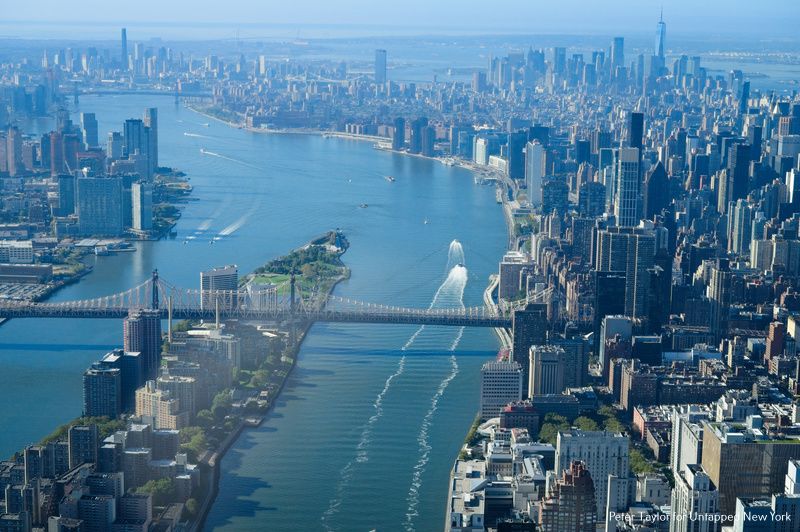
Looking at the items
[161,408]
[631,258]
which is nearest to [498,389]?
[161,408]

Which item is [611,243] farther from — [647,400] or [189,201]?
[189,201]

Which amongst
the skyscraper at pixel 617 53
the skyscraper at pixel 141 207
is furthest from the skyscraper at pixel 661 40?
the skyscraper at pixel 141 207

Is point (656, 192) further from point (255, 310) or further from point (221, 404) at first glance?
point (221, 404)

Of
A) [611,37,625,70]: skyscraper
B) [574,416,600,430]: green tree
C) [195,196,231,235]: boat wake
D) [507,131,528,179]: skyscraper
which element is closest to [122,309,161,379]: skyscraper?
[574,416,600,430]: green tree

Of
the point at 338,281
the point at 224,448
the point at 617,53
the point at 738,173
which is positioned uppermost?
the point at 617,53

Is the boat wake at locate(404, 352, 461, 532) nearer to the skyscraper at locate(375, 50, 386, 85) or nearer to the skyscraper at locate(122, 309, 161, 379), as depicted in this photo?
the skyscraper at locate(122, 309, 161, 379)


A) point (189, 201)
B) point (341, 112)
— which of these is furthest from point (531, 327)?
point (341, 112)
